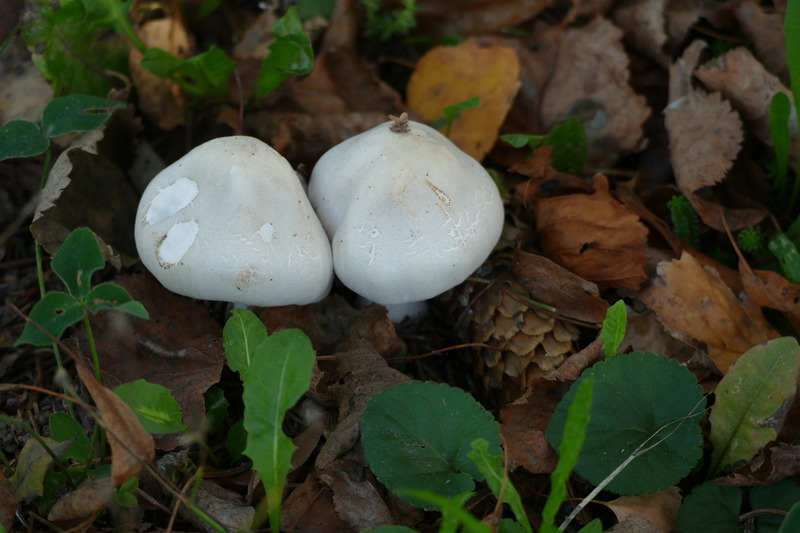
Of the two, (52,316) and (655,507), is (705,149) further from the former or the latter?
(52,316)

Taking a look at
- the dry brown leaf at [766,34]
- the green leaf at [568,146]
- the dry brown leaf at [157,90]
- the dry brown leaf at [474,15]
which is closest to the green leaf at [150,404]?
the dry brown leaf at [157,90]

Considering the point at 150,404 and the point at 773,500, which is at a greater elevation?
the point at 150,404

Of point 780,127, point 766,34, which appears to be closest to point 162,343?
point 780,127

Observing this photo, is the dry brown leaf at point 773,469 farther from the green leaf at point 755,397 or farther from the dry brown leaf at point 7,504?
the dry brown leaf at point 7,504

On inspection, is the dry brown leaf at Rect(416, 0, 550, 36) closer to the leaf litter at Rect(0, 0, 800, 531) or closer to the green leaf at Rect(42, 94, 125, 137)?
the leaf litter at Rect(0, 0, 800, 531)

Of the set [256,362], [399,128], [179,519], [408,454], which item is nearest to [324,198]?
[399,128]

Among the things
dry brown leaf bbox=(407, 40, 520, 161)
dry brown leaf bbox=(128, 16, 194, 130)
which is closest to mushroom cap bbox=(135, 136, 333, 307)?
dry brown leaf bbox=(128, 16, 194, 130)

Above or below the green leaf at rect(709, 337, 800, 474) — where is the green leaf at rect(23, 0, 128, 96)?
above
